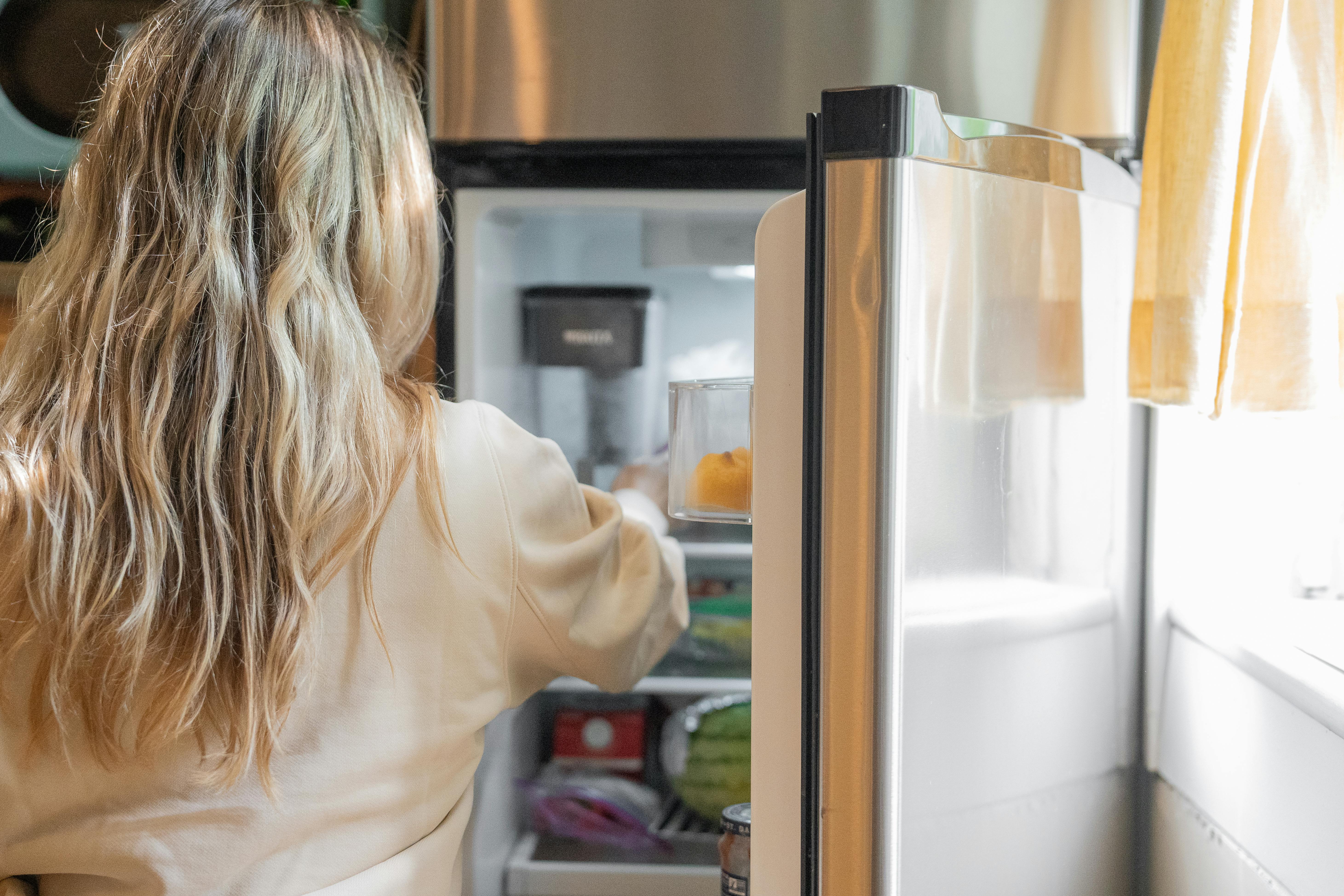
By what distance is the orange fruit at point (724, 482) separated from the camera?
31.7 inches

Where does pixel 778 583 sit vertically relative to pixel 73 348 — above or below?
below

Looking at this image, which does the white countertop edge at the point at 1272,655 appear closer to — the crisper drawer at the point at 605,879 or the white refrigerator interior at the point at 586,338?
the white refrigerator interior at the point at 586,338

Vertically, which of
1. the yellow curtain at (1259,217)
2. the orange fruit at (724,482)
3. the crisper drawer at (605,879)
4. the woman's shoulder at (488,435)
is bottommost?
the crisper drawer at (605,879)

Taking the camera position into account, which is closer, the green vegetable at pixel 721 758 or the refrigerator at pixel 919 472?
the refrigerator at pixel 919 472

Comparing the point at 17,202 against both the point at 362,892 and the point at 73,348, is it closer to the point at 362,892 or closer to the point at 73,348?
the point at 73,348

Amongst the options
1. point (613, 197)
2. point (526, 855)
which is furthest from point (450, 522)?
point (526, 855)

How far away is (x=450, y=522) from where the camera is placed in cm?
79

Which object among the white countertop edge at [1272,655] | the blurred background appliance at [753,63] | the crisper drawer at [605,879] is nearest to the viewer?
the white countertop edge at [1272,655]

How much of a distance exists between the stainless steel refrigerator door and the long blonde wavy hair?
0.39 meters

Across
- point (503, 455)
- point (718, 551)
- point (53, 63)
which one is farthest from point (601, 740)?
point (53, 63)

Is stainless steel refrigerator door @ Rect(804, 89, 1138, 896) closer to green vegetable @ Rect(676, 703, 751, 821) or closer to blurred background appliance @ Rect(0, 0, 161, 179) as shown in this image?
green vegetable @ Rect(676, 703, 751, 821)

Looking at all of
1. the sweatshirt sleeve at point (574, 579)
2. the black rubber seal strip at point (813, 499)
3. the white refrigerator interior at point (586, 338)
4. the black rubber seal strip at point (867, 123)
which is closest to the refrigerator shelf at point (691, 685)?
the white refrigerator interior at point (586, 338)

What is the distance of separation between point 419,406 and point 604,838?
0.70 metres

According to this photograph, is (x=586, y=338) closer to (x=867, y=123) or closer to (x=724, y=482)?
(x=724, y=482)
